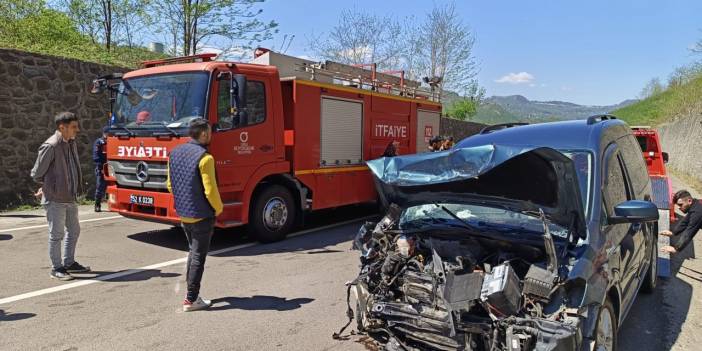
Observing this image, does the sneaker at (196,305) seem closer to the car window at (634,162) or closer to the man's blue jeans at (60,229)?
the man's blue jeans at (60,229)

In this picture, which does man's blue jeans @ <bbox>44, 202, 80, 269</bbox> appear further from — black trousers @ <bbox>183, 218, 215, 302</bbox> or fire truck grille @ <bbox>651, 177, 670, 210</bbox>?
fire truck grille @ <bbox>651, 177, 670, 210</bbox>

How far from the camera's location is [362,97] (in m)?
10.0

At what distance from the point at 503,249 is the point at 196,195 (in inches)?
110

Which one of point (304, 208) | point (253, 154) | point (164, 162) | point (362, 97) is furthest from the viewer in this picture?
point (362, 97)

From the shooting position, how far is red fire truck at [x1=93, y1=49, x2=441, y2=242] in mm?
7094

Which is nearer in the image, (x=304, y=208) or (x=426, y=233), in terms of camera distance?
(x=426, y=233)

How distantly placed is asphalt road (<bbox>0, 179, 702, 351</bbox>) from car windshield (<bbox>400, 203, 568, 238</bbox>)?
3.41 feet

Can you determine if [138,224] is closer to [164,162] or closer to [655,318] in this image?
[164,162]

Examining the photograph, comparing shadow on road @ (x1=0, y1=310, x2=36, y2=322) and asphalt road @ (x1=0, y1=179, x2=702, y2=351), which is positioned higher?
shadow on road @ (x1=0, y1=310, x2=36, y2=322)

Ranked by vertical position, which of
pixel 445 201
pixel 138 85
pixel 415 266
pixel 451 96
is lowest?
pixel 415 266

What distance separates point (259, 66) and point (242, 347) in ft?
16.2

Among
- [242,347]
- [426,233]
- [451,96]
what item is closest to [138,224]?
[242,347]

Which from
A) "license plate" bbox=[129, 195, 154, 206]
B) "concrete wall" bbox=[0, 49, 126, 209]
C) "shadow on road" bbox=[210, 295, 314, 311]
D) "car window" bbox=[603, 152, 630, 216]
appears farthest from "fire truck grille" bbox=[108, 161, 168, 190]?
"car window" bbox=[603, 152, 630, 216]

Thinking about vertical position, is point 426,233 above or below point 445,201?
below
